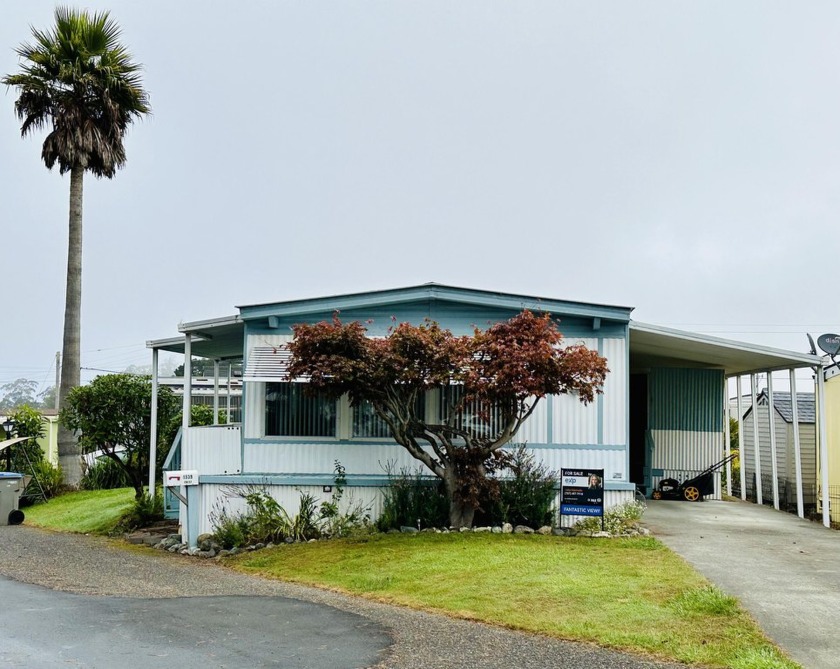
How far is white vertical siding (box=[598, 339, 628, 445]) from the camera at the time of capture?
16000mm

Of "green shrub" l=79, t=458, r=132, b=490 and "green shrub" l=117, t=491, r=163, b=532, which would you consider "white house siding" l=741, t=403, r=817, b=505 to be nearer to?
"green shrub" l=117, t=491, r=163, b=532

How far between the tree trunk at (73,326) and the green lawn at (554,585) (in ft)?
43.9

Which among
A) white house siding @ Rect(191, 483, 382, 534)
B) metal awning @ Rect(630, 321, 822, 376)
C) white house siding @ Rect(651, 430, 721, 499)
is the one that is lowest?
white house siding @ Rect(191, 483, 382, 534)

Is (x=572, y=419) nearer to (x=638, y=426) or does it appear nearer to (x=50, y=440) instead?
(x=638, y=426)

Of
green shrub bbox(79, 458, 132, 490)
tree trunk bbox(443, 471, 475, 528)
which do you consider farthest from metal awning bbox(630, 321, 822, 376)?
green shrub bbox(79, 458, 132, 490)

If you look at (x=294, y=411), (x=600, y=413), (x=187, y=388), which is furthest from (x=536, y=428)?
(x=187, y=388)

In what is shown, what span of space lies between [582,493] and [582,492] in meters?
0.02

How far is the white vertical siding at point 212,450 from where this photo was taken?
15.9m

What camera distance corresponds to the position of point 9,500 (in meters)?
20.8

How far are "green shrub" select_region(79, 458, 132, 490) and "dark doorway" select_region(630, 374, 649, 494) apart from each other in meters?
14.1

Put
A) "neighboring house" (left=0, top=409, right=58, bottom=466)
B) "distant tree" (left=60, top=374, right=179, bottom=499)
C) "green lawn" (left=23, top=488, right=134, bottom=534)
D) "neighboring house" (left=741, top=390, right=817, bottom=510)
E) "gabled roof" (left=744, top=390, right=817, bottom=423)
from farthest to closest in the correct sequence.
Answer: "neighboring house" (left=0, top=409, right=58, bottom=466), "gabled roof" (left=744, top=390, right=817, bottom=423), "neighboring house" (left=741, top=390, right=817, bottom=510), "distant tree" (left=60, top=374, right=179, bottom=499), "green lawn" (left=23, top=488, right=134, bottom=534)

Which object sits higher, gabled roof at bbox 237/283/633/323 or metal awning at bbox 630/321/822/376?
gabled roof at bbox 237/283/633/323

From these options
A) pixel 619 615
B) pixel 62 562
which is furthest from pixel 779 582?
pixel 62 562

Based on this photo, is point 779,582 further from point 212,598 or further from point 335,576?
point 212,598
